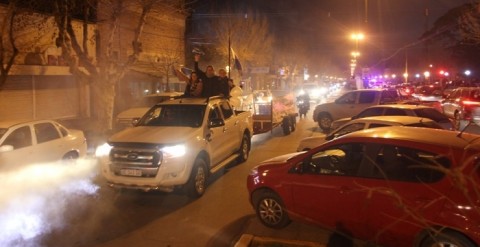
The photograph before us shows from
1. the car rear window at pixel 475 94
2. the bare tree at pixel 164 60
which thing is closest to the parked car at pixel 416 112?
the car rear window at pixel 475 94

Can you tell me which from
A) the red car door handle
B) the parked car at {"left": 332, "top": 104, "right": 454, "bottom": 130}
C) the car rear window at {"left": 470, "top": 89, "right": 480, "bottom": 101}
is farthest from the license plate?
the car rear window at {"left": 470, "top": 89, "right": 480, "bottom": 101}

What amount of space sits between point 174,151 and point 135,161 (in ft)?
2.44

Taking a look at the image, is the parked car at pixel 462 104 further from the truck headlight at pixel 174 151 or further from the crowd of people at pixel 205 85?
the truck headlight at pixel 174 151

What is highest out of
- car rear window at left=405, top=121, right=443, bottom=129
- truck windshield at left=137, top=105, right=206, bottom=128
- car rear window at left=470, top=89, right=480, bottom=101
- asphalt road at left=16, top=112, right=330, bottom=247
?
car rear window at left=470, top=89, right=480, bottom=101

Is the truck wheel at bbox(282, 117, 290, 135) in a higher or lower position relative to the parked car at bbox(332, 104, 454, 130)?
lower

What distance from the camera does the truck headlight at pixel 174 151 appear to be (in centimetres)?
859

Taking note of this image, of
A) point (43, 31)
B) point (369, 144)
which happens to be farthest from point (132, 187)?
point (43, 31)

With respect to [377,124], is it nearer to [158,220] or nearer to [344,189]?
[344,189]

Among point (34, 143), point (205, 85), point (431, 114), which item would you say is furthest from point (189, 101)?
point (431, 114)

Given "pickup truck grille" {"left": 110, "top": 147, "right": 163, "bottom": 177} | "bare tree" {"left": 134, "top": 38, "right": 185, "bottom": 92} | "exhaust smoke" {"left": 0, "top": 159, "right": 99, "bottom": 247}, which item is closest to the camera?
"exhaust smoke" {"left": 0, "top": 159, "right": 99, "bottom": 247}

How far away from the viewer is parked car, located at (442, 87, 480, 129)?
19.3 metres

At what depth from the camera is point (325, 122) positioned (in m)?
20.4

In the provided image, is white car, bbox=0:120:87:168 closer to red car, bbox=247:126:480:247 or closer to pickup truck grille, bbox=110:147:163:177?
pickup truck grille, bbox=110:147:163:177

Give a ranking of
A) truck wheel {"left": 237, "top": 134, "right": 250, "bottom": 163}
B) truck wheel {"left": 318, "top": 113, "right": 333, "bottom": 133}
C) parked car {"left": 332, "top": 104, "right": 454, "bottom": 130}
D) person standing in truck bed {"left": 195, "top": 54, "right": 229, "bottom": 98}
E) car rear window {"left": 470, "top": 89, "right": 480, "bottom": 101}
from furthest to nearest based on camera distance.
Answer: car rear window {"left": 470, "top": 89, "right": 480, "bottom": 101}
truck wheel {"left": 318, "top": 113, "right": 333, "bottom": 133}
parked car {"left": 332, "top": 104, "right": 454, "bottom": 130}
person standing in truck bed {"left": 195, "top": 54, "right": 229, "bottom": 98}
truck wheel {"left": 237, "top": 134, "right": 250, "bottom": 163}
